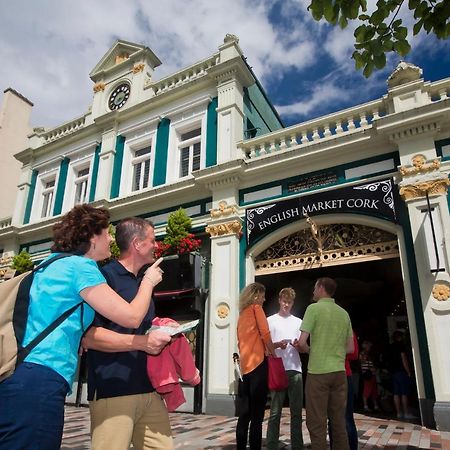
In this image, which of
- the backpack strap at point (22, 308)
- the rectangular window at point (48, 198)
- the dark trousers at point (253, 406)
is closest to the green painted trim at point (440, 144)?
the dark trousers at point (253, 406)

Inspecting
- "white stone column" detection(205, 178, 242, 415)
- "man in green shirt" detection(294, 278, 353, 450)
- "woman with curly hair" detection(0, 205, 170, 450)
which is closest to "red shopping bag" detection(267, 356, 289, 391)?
"man in green shirt" detection(294, 278, 353, 450)

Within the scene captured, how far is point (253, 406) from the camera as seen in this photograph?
3953 millimetres

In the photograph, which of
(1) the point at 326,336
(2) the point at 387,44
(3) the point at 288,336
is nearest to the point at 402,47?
(2) the point at 387,44

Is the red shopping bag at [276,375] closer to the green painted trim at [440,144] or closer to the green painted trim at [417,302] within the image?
the green painted trim at [417,302]

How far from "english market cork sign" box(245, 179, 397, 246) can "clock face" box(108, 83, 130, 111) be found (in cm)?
712

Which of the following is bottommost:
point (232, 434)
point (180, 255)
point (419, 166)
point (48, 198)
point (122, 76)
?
point (232, 434)

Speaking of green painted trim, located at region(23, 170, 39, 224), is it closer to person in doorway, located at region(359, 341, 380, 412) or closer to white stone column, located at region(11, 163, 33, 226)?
white stone column, located at region(11, 163, 33, 226)

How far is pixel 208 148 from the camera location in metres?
10.6

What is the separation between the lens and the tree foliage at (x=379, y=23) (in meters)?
3.33

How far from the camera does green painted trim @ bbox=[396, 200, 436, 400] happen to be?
641 cm

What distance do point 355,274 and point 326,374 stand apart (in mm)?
7728

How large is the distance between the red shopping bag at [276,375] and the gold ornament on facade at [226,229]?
502cm

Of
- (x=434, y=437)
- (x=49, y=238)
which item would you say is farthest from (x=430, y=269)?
(x=49, y=238)

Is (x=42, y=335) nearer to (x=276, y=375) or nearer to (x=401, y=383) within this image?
(x=276, y=375)
